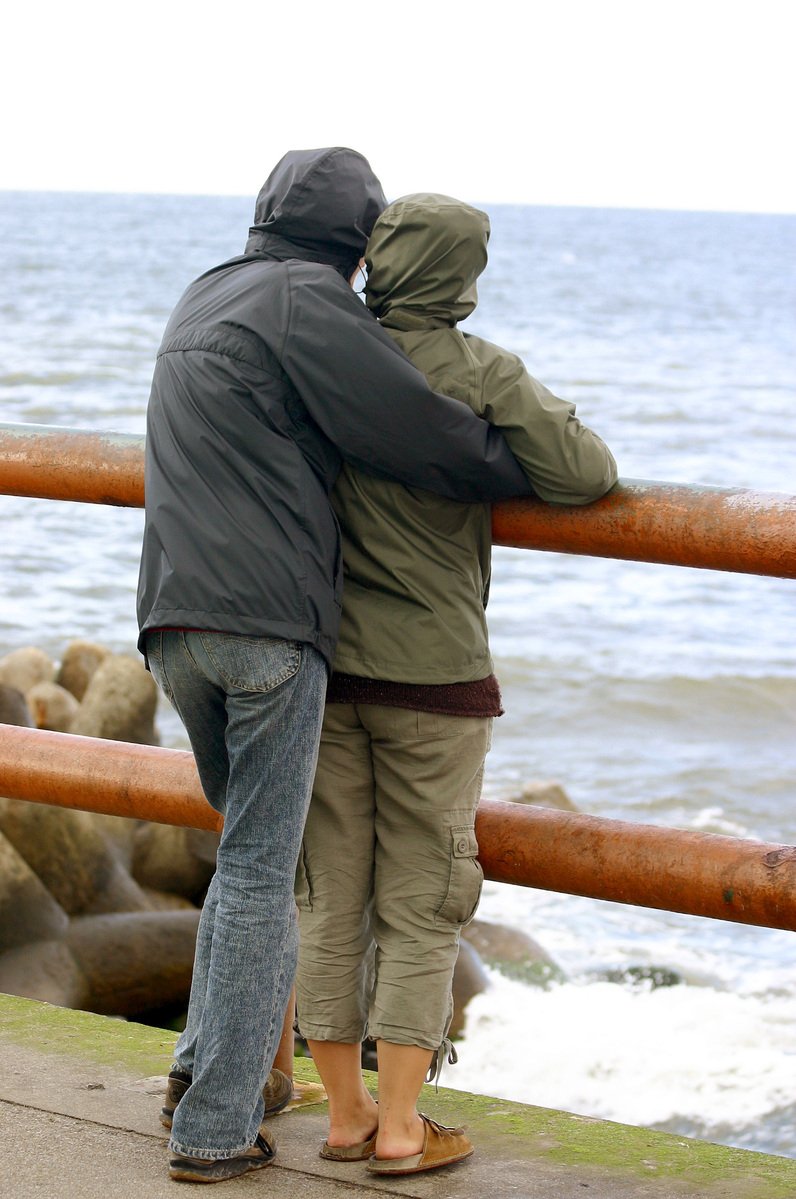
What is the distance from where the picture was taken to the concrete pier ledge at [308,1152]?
2.27m

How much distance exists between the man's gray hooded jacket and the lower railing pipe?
0.49 m

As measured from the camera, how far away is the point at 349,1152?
2406mm

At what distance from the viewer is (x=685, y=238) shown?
4956 inches

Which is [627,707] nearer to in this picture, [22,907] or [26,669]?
[26,669]

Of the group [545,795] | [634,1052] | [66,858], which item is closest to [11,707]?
[66,858]

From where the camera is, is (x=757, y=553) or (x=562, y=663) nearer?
(x=757, y=553)

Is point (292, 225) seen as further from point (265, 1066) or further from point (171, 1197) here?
point (171, 1197)

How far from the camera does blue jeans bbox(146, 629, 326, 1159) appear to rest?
85.5 inches

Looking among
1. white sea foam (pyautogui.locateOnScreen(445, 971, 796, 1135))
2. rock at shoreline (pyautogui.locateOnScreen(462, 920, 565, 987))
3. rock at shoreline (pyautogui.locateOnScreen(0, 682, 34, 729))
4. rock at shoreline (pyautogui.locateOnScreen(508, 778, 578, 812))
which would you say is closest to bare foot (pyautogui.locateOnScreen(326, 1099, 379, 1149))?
white sea foam (pyautogui.locateOnScreen(445, 971, 796, 1135))

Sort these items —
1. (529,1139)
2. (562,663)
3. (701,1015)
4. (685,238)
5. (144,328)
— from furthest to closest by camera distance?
(685,238) < (144,328) < (562,663) < (701,1015) < (529,1139)

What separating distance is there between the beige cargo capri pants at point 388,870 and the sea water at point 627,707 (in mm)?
1628

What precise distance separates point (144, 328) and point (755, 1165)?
3384cm

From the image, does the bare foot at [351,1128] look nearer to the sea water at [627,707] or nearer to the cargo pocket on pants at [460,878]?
the cargo pocket on pants at [460,878]

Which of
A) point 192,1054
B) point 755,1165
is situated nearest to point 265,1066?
point 192,1054
